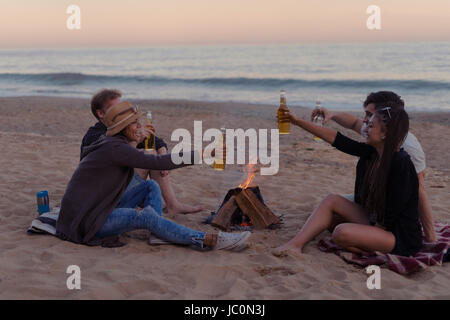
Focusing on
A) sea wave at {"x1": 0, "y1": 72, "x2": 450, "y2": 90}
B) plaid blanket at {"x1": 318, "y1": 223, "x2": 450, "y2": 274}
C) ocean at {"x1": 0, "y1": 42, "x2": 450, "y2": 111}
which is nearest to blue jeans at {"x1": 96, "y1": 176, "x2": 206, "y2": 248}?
plaid blanket at {"x1": 318, "y1": 223, "x2": 450, "y2": 274}

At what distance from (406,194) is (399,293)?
80cm

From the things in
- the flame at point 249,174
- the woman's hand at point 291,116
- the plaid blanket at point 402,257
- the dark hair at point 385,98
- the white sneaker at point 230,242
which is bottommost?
the plaid blanket at point 402,257

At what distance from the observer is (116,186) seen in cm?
393

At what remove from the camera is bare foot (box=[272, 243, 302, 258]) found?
402 centimetres

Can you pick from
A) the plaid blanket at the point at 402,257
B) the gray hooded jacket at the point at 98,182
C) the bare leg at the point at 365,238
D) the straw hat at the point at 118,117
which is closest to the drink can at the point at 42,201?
the gray hooded jacket at the point at 98,182

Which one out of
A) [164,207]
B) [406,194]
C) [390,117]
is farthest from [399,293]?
[164,207]

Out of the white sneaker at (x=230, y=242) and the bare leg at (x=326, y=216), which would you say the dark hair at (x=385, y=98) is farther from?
the white sneaker at (x=230, y=242)

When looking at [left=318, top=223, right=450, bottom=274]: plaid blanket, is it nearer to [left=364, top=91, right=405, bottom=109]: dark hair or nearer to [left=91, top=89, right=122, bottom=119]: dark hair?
[left=364, top=91, right=405, bottom=109]: dark hair

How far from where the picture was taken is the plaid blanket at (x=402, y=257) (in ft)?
12.2

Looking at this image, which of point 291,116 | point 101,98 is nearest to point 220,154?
point 291,116

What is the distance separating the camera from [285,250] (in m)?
4.07

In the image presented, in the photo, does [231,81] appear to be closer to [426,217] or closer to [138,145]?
[138,145]

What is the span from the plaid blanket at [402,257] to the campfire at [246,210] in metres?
0.67

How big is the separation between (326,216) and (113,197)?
1822 mm
